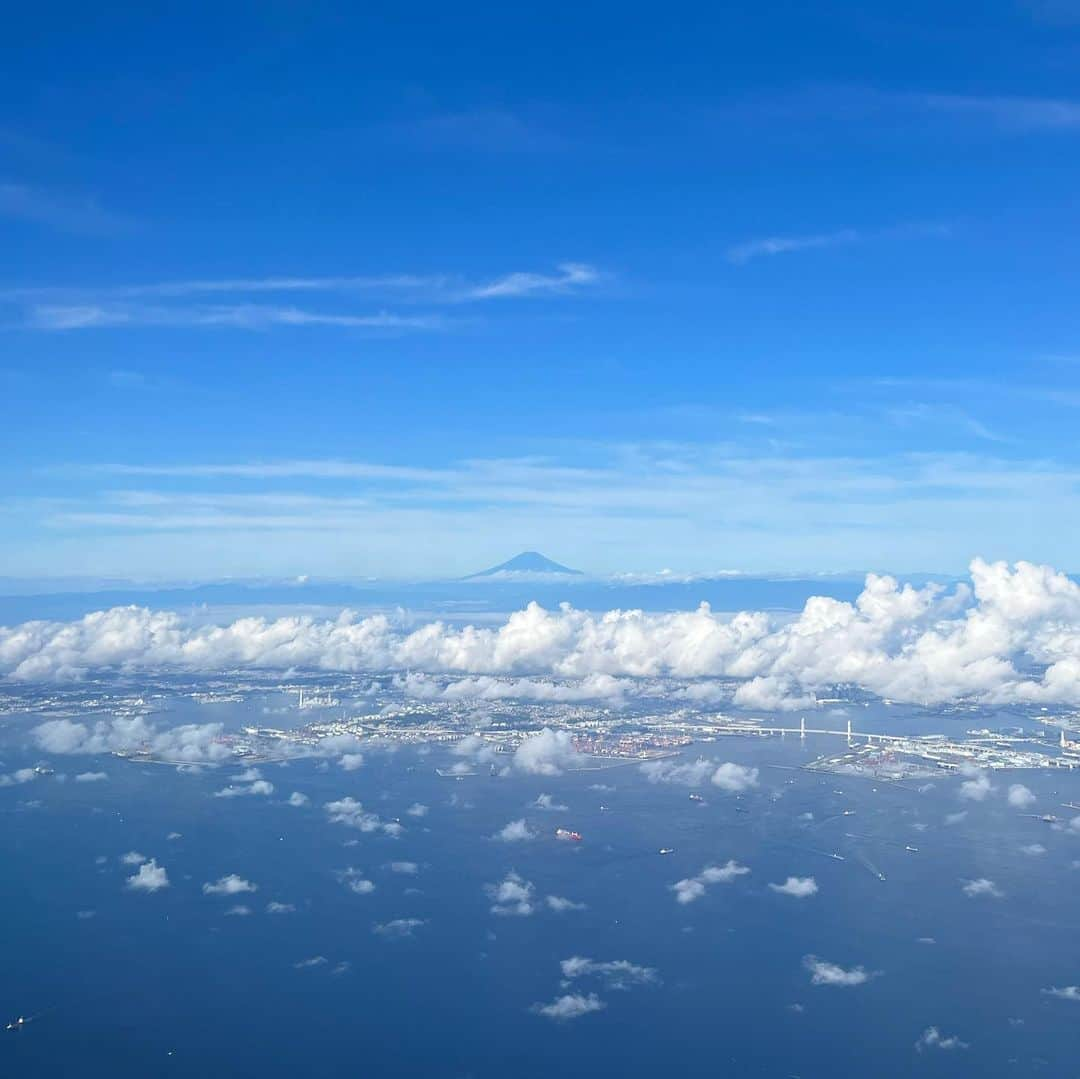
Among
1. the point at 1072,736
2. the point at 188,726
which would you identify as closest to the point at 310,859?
the point at 188,726

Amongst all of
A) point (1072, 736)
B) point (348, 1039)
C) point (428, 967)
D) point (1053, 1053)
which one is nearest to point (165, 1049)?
point (348, 1039)

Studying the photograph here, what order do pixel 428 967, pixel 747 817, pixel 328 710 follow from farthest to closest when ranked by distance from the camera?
pixel 328 710 < pixel 747 817 < pixel 428 967

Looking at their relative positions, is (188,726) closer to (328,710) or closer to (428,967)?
(328,710)

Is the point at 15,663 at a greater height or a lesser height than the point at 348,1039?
greater

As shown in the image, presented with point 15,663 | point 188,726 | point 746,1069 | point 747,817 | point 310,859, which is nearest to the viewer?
point 746,1069

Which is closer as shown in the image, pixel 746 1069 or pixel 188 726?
pixel 746 1069

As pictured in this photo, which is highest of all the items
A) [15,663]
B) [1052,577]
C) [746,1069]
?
[1052,577]
